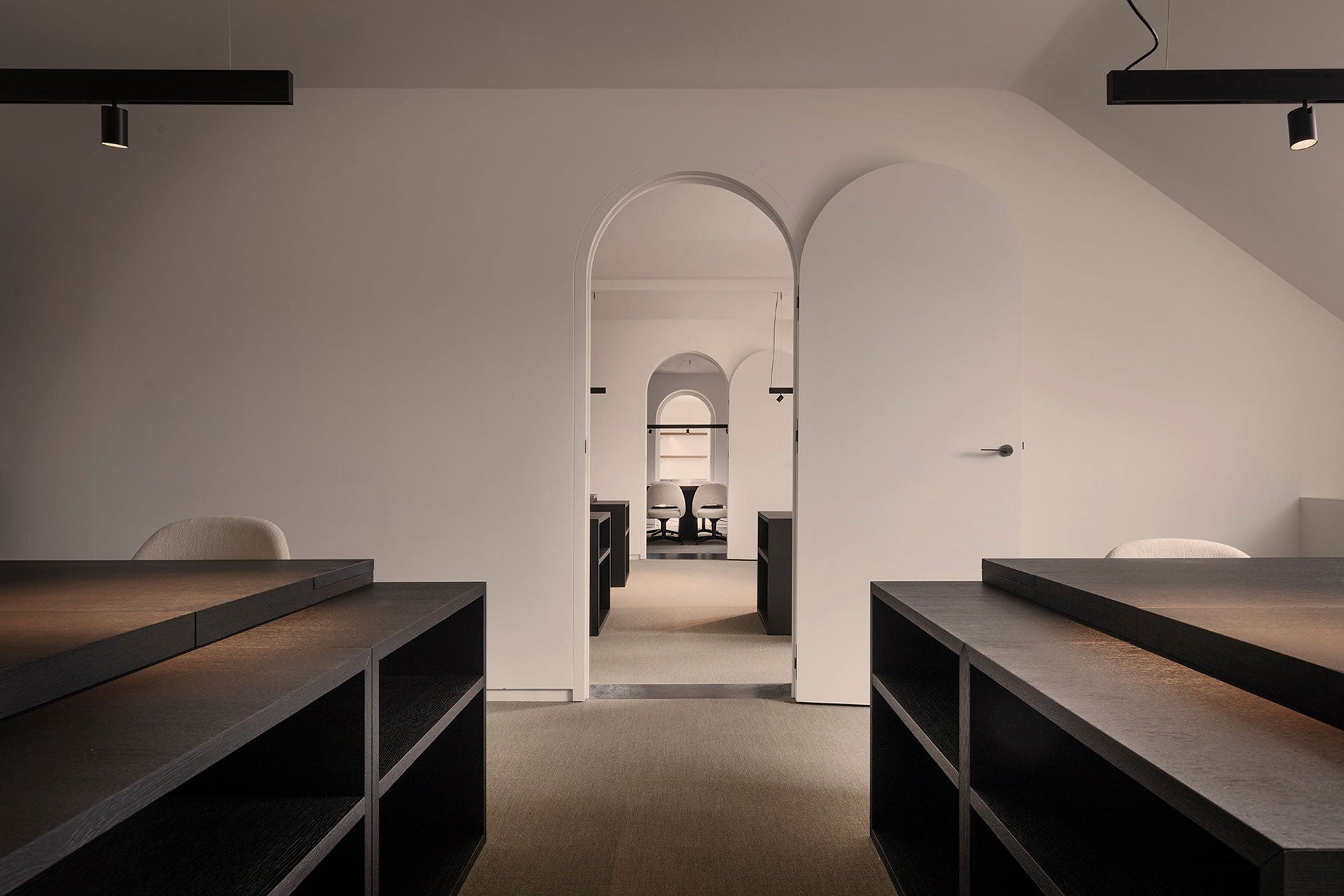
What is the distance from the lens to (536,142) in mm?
3566

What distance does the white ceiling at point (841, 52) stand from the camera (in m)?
2.91

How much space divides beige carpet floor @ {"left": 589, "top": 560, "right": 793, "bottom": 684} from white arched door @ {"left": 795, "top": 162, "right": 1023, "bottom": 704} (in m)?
0.64

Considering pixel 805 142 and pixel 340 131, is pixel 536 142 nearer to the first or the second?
pixel 340 131

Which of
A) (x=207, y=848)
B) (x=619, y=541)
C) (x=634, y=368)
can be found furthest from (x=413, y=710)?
(x=634, y=368)

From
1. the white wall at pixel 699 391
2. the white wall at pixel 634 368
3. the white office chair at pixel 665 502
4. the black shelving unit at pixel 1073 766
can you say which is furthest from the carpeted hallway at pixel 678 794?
the white wall at pixel 699 391

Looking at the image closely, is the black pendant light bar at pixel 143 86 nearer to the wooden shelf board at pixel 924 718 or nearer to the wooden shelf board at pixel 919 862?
the wooden shelf board at pixel 924 718

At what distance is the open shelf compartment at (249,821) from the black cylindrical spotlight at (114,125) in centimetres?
182

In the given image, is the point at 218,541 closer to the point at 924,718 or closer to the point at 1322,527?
the point at 924,718

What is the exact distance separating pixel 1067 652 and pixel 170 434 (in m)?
3.67

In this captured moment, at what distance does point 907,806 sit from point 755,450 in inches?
255

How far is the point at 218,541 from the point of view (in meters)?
2.36

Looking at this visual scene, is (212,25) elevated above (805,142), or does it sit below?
above

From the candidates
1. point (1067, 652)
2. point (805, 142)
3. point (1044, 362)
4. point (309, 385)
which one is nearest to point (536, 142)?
point (805, 142)

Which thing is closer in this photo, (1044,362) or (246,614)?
(246,614)
